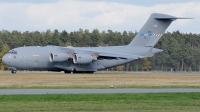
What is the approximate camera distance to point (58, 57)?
174 feet

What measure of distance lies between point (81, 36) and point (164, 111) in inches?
3337

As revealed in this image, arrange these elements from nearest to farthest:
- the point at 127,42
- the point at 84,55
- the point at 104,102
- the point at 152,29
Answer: the point at 104,102 < the point at 84,55 < the point at 152,29 < the point at 127,42

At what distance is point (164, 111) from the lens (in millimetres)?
18547

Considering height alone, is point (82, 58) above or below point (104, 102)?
above

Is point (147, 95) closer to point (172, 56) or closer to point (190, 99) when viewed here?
point (190, 99)

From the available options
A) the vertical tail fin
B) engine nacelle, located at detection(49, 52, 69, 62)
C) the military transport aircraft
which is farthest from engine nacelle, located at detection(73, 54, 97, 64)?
the vertical tail fin

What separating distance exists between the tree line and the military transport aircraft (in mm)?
25572

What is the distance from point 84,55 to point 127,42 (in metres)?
44.0

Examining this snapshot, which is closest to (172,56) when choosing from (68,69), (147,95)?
(68,69)

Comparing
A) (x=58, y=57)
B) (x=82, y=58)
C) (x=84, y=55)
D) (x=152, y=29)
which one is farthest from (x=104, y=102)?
(x=152, y=29)

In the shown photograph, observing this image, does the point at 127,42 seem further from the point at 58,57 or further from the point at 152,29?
the point at 58,57

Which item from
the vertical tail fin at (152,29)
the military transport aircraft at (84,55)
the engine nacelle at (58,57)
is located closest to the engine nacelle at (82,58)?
the military transport aircraft at (84,55)

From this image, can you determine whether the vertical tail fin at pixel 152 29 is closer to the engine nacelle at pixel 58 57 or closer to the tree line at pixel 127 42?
the engine nacelle at pixel 58 57

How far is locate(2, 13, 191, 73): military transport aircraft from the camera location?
53.5 meters
